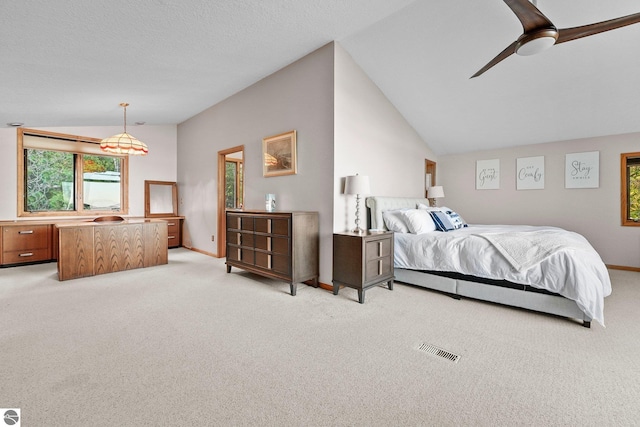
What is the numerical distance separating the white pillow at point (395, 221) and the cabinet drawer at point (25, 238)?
230 inches

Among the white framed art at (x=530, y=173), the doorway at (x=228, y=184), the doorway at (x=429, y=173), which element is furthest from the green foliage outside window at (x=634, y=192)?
the doorway at (x=228, y=184)

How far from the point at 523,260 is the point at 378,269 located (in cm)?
140

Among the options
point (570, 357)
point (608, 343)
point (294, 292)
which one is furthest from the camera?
point (294, 292)

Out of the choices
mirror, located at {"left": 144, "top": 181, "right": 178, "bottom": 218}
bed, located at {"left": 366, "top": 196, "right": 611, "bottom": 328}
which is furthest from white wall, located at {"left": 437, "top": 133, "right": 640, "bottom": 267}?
mirror, located at {"left": 144, "top": 181, "right": 178, "bottom": 218}

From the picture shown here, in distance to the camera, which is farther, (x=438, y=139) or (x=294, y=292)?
(x=438, y=139)

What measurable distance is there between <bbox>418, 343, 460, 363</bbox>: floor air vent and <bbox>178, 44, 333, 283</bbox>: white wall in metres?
1.59

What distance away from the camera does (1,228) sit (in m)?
4.60

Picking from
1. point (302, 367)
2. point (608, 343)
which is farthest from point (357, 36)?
point (608, 343)

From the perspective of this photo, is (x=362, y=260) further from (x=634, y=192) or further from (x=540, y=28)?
(x=634, y=192)

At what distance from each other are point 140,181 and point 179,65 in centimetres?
396

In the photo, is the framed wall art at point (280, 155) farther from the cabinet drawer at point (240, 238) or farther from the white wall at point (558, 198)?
the white wall at point (558, 198)

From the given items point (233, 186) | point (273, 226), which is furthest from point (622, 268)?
point (233, 186)

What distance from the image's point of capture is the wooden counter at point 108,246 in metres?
3.90

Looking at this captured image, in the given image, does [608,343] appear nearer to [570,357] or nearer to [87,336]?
[570,357]
